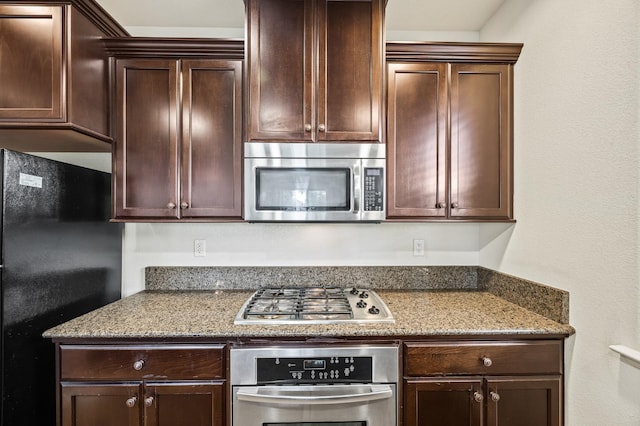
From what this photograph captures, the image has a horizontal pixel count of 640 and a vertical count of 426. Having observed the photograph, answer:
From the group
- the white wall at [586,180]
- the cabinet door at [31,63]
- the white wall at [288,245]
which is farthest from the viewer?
the white wall at [288,245]

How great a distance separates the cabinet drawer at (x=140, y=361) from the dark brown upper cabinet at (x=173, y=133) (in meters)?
0.68

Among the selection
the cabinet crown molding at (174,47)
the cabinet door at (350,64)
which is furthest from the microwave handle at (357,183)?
the cabinet crown molding at (174,47)

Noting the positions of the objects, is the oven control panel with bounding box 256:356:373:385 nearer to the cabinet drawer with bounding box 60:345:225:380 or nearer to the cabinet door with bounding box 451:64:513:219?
the cabinet drawer with bounding box 60:345:225:380

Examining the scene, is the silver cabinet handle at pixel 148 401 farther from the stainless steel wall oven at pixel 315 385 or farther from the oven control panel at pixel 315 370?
the oven control panel at pixel 315 370

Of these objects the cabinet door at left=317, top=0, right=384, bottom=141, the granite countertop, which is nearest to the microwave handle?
the cabinet door at left=317, top=0, right=384, bottom=141

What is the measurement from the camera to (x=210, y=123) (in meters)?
1.84

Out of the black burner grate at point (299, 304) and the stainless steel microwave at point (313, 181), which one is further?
the stainless steel microwave at point (313, 181)

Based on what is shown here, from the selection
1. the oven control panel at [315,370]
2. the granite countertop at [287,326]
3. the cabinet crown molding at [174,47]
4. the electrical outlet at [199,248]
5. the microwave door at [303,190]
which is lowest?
the oven control panel at [315,370]

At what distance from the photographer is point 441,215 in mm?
1902

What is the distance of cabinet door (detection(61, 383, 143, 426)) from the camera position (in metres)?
1.45

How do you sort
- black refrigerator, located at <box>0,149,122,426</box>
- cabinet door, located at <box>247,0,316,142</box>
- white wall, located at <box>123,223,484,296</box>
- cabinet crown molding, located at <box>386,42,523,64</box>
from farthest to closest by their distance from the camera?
white wall, located at <box>123,223,484,296</box>
cabinet crown molding, located at <box>386,42,523,64</box>
cabinet door, located at <box>247,0,316,142</box>
black refrigerator, located at <box>0,149,122,426</box>

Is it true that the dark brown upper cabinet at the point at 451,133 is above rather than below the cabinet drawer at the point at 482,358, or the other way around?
above

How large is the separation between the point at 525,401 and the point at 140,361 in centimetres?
165

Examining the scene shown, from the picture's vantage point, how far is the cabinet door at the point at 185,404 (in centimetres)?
Answer: 145
